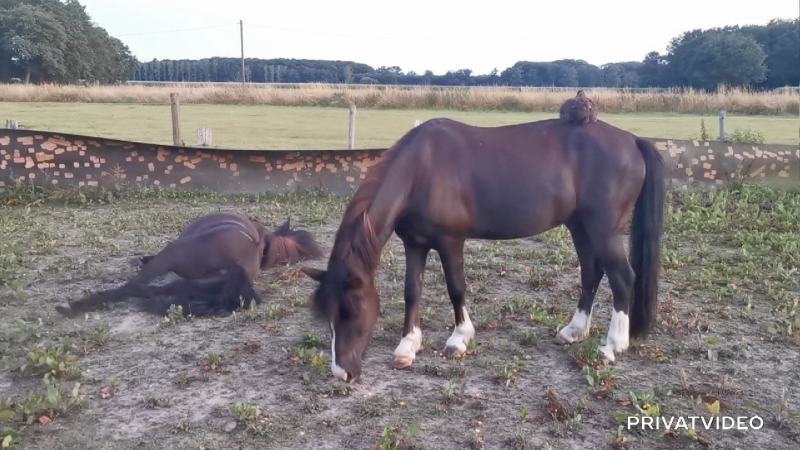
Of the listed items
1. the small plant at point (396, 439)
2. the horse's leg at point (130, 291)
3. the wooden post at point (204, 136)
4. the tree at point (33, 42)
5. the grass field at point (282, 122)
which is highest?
the tree at point (33, 42)

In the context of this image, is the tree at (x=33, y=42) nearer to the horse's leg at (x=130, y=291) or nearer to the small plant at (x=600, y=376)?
the horse's leg at (x=130, y=291)

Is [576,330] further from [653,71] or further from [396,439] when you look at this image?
[653,71]

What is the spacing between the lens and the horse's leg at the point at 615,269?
3.55 m

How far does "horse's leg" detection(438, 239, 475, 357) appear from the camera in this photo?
348 cm

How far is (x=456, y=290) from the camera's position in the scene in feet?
11.7

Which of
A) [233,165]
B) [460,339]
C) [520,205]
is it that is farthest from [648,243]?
[233,165]

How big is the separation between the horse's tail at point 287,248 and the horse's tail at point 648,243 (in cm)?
299

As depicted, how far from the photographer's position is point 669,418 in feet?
9.22

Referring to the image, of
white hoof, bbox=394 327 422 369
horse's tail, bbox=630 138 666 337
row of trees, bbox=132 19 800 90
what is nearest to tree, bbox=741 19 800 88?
row of trees, bbox=132 19 800 90

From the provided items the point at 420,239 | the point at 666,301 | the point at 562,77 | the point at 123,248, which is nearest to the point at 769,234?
the point at 666,301

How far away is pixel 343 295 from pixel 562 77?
32.6m

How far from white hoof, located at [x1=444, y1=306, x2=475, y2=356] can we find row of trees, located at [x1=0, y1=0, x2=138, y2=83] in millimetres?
35193

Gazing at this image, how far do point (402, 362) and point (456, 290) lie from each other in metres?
0.53

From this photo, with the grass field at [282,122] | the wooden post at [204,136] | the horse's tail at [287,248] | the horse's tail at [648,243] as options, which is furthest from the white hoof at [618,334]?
the grass field at [282,122]
